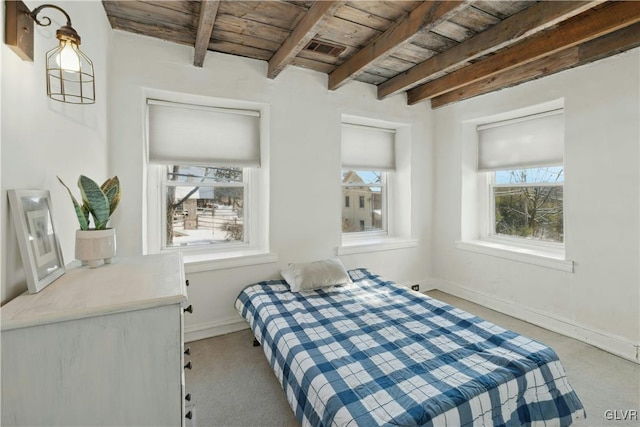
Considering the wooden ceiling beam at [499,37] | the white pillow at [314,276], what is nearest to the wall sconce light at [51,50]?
the white pillow at [314,276]

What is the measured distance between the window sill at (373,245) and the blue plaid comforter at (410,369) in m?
1.07

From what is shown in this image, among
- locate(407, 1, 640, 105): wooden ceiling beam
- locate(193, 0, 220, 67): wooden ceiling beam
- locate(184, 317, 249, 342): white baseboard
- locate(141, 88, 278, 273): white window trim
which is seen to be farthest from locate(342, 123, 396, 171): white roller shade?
locate(184, 317, 249, 342): white baseboard

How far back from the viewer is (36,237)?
99cm

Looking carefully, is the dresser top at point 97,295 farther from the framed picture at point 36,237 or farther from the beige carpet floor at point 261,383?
the beige carpet floor at point 261,383

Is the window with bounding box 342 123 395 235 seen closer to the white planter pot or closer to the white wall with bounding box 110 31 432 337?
the white wall with bounding box 110 31 432 337

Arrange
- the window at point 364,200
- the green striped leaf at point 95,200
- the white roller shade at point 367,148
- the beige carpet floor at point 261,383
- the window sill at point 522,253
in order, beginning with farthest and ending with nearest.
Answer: the window at point 364,200
the white roller shade at point 367,148
the window sill at point 522,253
the beige carpet floor at point 261,383
the green striped leaf at point 95,200

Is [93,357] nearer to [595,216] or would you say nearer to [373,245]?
[373,245]

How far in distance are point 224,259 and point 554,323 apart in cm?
300

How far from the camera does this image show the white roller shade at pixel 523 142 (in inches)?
110

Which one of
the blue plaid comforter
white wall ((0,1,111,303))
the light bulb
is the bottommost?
the blue plaid comforter

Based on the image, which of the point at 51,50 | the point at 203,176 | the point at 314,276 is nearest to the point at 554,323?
the point at 314,276

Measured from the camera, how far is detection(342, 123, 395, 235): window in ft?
11.3

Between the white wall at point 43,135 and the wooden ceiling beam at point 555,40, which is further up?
the wooden ceiling beam at point 555,40

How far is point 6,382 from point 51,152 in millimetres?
878
